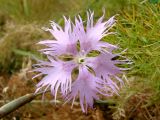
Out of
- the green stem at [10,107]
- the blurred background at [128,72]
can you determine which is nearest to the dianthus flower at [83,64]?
the green stem at [10,107]

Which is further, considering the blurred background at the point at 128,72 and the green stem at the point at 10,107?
the blurred background at the point at 128,72

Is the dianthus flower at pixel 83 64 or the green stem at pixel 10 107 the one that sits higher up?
the dianthus flower at pixel 83 64

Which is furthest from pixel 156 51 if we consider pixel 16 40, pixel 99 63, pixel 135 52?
pixel 16 40

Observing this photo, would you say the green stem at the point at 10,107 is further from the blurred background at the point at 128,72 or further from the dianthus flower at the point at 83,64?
the blurred background at the point at 128,72

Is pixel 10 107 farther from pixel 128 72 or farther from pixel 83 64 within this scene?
pixel 128 72

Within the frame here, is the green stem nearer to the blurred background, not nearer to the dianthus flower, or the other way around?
the dianthus flower

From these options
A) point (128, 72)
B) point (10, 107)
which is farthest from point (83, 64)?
point (128, 72)

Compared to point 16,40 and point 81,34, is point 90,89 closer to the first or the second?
point 81,34

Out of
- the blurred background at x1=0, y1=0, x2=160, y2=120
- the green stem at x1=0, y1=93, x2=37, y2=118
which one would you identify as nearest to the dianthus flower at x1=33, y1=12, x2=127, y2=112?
the green stem at x1=0, y1=93, x2=37, y2=118

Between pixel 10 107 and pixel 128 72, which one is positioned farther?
pixel 128 72
